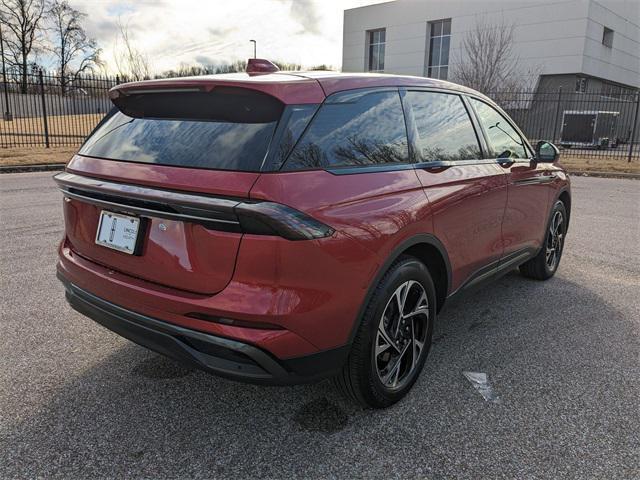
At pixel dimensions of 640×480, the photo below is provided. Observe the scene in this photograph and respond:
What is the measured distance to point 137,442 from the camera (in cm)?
234

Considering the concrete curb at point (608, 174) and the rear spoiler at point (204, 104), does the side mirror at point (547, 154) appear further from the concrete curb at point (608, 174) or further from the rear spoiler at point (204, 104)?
the concrete curb at point (608, 174)

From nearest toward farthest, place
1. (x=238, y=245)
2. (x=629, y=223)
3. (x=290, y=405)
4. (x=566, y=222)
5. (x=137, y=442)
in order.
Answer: (x=238, y=245) → (x=137, y=442) → (x=290, y=405) → (x=566, y=222) → (x=629, y=223)

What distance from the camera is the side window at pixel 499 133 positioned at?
3692mm

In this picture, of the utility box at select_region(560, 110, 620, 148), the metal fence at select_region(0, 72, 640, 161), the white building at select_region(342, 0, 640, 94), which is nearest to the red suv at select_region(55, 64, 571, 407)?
the metal fence at select_region(0, 72, 640, 161)

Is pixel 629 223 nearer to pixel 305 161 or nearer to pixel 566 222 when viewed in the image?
pixel 566 222

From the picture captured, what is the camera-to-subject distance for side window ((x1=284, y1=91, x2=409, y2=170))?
7.32 feet

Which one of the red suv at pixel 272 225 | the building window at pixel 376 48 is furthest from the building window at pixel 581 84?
the red suv at pixel 272 225

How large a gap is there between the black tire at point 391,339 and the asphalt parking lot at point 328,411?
0.14 m

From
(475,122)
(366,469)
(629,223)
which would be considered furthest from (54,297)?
(629,223)

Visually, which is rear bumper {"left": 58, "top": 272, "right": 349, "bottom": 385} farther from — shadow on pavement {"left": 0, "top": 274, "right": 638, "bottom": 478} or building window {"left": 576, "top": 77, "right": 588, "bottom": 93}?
building window {"left": 576, "top": 77, "right": 588, "bottom": 93}

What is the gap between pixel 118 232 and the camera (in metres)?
2.36

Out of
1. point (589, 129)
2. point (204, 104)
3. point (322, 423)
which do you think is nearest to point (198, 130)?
point (204, 104)

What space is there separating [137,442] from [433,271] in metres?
1.83

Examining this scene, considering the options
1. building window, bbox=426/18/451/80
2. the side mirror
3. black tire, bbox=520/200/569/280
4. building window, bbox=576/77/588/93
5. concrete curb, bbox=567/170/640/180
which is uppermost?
building window, bbox=426/18/451/80
